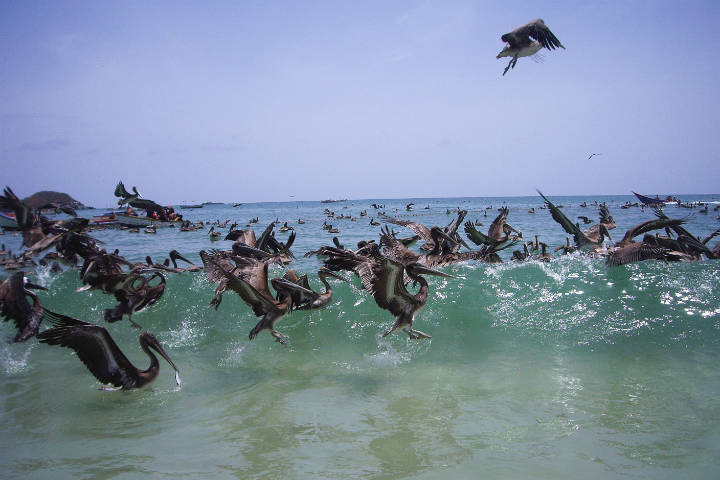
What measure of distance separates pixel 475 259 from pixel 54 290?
8.43 m

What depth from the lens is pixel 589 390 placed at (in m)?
4.66

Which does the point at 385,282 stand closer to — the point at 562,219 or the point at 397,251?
the point at 397,251

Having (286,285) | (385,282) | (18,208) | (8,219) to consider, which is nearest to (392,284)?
(385,282)

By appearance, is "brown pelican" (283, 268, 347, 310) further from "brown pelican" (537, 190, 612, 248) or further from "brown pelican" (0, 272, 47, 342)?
"brown pelican" (537, 190, 612, 248)

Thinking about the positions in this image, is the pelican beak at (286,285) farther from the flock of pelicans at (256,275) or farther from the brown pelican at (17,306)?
the brown pelican at (17,306)

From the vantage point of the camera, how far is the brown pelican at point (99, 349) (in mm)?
4367

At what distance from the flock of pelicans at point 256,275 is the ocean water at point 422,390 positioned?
0.47 m

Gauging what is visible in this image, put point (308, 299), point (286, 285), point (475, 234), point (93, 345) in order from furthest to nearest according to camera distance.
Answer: point (475, 234), point (308, 299), point (286, 285), point (93, 345)

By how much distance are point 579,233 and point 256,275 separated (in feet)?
19.2

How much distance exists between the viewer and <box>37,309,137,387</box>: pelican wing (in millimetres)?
4363

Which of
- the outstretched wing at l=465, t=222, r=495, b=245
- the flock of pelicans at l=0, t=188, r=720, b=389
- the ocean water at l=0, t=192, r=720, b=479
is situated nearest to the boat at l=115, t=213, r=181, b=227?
the flock of pelicans at l=0, t=188, r=720, b=389

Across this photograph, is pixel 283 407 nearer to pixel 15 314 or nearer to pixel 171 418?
pixel 171 418

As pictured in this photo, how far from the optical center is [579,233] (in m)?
8.48

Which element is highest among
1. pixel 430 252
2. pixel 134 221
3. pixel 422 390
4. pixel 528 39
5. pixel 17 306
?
pixel 528 39
